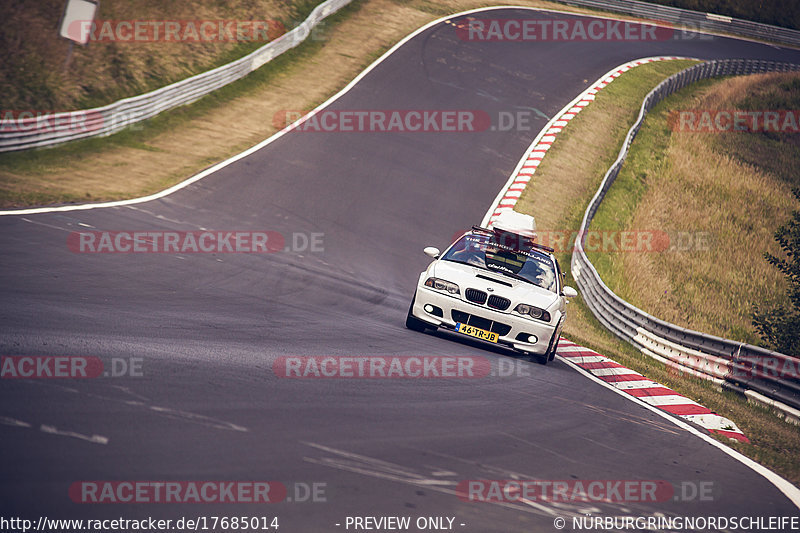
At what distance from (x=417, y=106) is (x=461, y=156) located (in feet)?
11.7

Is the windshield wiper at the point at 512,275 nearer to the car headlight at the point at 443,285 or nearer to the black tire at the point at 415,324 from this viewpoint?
the car headlight at the point at 443,285

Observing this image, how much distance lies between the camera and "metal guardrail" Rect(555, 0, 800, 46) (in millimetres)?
46719

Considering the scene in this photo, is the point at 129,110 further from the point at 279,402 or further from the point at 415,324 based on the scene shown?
the point at 279,402

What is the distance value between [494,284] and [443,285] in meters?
0.74

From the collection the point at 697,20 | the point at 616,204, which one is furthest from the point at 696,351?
the point at 697,20

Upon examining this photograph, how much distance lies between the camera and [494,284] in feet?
35.7

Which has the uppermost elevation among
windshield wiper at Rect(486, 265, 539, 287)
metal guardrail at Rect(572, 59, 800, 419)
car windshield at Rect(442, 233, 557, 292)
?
car windshield at Rect(442, 233, 557, 292)

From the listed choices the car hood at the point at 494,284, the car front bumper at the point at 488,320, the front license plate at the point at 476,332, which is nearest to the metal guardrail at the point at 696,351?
the car hood at the point at 494,284

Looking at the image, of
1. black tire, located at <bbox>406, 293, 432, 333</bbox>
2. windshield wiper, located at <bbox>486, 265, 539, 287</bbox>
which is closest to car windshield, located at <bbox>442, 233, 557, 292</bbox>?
windshield wiper, located at <bbox>486, 265, 539, 287</bbox>

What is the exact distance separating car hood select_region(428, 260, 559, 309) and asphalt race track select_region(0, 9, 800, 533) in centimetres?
87

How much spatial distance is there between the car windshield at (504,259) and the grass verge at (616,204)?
2469 millimetres

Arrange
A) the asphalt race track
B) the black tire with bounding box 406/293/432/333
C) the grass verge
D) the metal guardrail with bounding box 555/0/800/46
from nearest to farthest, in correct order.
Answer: the asphalt race track, the grass verge, the black tire with bounding box 406/293/432/333, the metal guardrail with bounding box 555/0/800/46

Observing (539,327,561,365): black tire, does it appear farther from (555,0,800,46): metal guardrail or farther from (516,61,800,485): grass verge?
(555,0,800,46): metal guardrail

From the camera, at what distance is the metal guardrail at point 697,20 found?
153 ft
